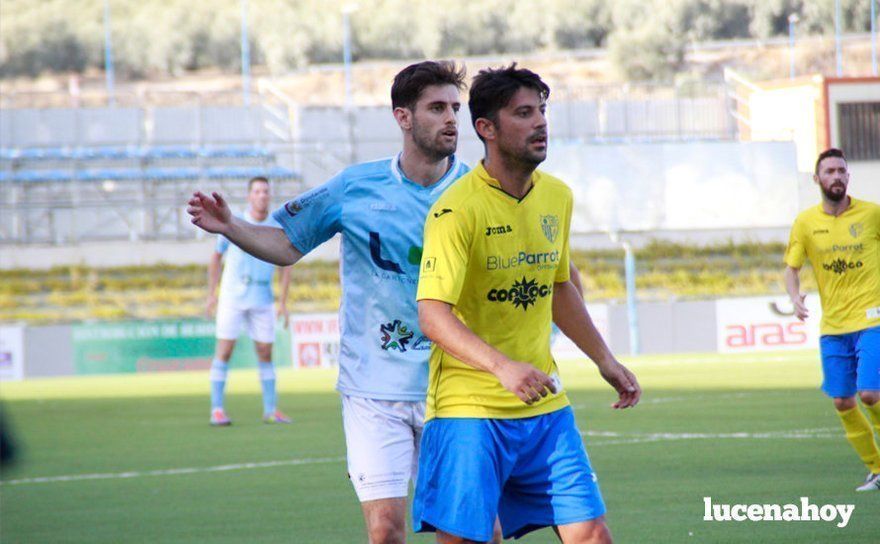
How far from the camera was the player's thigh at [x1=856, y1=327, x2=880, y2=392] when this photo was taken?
10.1 m

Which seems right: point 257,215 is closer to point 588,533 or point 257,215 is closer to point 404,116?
point 404,116

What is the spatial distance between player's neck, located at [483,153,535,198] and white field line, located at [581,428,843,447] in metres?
8.01

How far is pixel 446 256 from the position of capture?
16.8ft

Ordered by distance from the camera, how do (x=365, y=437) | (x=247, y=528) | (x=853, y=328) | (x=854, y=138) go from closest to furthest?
(x=365, y=437) → (x=247, y=528) → (x=853, y=328) → (x=854, y=138)

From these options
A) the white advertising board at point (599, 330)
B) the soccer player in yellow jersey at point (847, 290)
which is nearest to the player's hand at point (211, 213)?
the soccer player in yellow jersey at point (847, 290)

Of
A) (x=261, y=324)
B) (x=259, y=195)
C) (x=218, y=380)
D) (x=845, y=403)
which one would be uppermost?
(x=259, y=195)

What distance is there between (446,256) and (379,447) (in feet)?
3.93

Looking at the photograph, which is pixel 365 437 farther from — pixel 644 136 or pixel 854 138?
pixel 644 136

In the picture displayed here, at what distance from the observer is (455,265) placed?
509 centimetres

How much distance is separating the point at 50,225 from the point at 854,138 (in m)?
22.3

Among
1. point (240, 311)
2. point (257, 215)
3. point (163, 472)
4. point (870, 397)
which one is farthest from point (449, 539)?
point (240, 311)

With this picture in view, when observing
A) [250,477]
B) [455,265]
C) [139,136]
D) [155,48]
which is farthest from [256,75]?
[455,265]

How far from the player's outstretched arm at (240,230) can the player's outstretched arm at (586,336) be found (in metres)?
1.23

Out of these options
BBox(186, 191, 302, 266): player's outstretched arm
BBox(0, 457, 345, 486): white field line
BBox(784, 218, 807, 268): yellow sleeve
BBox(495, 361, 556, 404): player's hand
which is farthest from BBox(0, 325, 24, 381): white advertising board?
BBox(495, 361, 556, 404): player's hand
